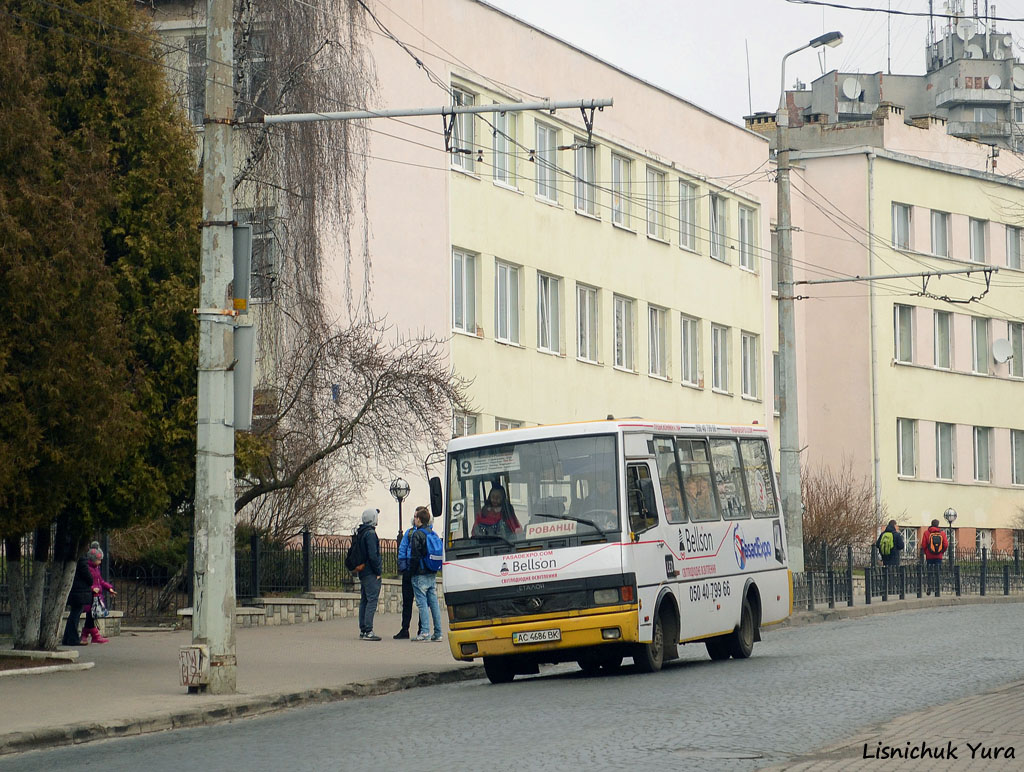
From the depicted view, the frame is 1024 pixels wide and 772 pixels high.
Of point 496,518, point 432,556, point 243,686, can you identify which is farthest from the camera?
point 432,556

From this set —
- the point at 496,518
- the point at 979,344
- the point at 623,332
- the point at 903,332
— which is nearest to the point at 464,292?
the point at 623,332

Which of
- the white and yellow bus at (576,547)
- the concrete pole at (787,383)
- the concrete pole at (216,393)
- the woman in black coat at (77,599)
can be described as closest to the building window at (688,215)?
the concrete pole at (787,383)

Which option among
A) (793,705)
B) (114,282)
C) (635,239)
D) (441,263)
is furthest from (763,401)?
(793,705)

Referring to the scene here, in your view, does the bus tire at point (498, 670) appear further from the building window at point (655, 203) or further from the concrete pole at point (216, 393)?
the building window at point (655, 203)

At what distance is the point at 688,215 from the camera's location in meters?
49.9

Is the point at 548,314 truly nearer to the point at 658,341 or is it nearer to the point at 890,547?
the point at 658,341

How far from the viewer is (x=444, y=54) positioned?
3888 cm

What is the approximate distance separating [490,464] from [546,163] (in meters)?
24.7

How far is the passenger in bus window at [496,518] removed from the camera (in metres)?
18.5

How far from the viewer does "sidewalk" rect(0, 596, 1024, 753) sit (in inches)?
526

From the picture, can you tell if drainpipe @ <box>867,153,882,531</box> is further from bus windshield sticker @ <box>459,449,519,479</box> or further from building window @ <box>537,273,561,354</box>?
bus windshield sticker @ <box>459,449,519,479</box>

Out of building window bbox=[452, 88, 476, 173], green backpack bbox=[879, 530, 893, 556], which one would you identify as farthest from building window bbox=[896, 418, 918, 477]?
building window bbox=[452, 88, 476, 173]

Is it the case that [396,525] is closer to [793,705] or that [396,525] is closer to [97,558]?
[97,558]

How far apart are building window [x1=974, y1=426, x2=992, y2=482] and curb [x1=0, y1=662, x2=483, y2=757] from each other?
4423cm
